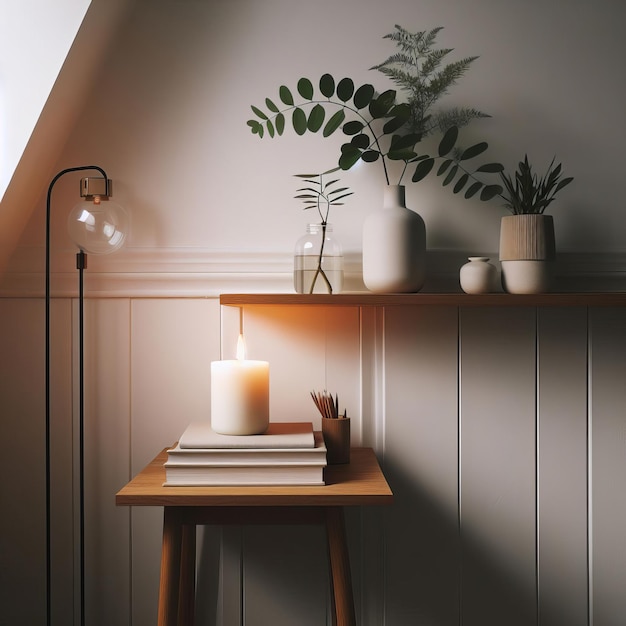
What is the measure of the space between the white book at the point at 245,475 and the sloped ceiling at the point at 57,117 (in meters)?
0.56

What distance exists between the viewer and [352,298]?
39.4 inches

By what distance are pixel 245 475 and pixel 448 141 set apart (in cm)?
67

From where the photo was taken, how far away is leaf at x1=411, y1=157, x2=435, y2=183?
1127mm

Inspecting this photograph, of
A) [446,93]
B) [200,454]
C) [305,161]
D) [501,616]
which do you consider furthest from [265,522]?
[446,93]

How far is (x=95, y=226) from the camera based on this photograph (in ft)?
3.56

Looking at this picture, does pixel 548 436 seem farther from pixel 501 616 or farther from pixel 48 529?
pixel 48 529

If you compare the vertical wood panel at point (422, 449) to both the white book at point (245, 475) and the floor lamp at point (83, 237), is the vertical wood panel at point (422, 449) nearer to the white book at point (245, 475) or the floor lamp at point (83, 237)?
the white book at point (245, 475)

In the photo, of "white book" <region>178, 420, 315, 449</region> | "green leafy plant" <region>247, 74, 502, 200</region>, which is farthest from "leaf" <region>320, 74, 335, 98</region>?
"white book" <region>178, 420, 315, 449</region>

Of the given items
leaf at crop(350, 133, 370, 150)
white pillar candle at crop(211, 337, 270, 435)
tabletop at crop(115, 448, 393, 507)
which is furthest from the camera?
leaf at crop(350, 133, 370, 150)

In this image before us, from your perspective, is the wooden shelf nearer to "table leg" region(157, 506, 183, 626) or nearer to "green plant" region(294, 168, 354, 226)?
"green plant" region(294, 168, 354, 226)

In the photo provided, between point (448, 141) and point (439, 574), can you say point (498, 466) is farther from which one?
point (448, 141)

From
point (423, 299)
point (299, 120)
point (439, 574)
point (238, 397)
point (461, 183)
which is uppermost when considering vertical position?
point (299, 120)

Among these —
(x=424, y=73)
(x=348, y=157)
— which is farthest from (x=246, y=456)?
(x=424, y=73)

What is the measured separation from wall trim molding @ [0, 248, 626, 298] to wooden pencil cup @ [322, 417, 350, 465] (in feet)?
0.85
